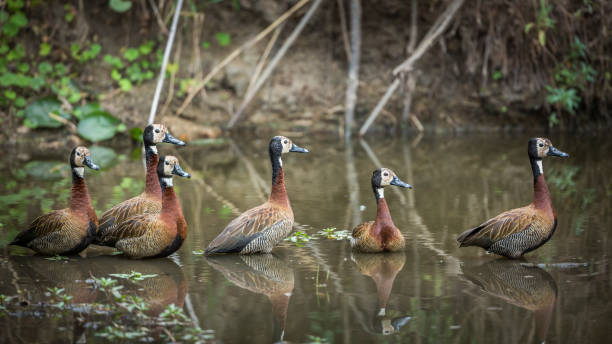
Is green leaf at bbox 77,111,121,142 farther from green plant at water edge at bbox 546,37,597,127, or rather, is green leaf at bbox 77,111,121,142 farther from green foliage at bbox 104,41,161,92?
green plant at water edge at bbox 546,37,597,127

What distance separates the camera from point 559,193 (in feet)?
30.7

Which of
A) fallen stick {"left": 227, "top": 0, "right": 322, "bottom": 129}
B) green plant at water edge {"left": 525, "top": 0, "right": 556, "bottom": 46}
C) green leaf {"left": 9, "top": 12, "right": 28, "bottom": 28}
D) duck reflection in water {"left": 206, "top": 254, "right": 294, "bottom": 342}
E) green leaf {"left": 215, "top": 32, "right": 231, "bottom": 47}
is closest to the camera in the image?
duck reflection in water {"left": 206, "top": 254, "right": 294, "bottom": 342}

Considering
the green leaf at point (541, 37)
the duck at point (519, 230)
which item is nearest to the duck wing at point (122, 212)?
the duck at point (519, 230)

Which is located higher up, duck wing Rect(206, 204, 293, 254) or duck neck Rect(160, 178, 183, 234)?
duck neck Rect(160, 178, 183, 234)

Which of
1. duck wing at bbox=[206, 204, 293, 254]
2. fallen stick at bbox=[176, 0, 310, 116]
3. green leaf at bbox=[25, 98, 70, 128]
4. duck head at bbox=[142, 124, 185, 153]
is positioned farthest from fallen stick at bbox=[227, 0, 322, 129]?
duck wing at bbox=[206, 204, 293, 254]

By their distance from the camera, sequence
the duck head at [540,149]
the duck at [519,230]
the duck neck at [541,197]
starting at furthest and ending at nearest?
the duck head at [540,149]
the duck neck at [541,197]
the duck at [519,230]

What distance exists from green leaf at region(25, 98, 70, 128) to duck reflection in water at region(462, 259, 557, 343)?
1085 cm

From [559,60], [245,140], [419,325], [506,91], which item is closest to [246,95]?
[245,140]

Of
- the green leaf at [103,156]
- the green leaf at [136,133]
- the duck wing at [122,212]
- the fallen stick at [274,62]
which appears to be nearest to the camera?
the duck wing at [122,212]

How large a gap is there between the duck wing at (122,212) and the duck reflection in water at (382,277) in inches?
78.0

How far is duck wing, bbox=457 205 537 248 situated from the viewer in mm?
6402

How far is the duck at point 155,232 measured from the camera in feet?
21.1

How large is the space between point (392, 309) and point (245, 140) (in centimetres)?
1035

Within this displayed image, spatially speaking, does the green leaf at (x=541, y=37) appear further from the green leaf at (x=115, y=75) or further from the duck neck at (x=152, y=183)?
the duck neck at (x=152, y=183)
